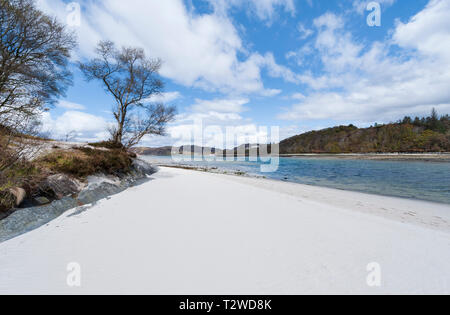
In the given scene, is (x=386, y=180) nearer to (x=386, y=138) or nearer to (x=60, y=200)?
(x=60, y=200)

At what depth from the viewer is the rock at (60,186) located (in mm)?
4355

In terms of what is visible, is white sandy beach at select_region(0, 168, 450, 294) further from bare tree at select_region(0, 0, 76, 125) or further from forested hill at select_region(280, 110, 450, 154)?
forested hill at select_region(280, 110, 450, 154)

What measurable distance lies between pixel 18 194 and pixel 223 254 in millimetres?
5012

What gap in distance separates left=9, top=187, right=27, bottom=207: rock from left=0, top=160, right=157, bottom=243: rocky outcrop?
A: 338 mm

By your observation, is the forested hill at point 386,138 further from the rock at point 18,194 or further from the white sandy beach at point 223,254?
the rock at point 18,194

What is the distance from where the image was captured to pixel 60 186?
465 centimetres

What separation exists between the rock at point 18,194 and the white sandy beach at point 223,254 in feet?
3.22

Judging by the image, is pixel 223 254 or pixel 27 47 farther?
pixel 27 47

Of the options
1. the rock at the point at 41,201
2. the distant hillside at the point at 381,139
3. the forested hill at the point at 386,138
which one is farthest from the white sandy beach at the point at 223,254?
the forested hill at the point at 386,138

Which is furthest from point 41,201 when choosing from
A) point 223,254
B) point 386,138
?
point 386,138

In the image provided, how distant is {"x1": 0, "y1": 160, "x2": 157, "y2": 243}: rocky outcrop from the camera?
→ 3150mm

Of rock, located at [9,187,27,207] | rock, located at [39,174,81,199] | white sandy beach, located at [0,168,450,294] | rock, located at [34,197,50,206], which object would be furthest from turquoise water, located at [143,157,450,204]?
rock, located at [9,187,27,207]

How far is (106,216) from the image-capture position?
388 centimetres
